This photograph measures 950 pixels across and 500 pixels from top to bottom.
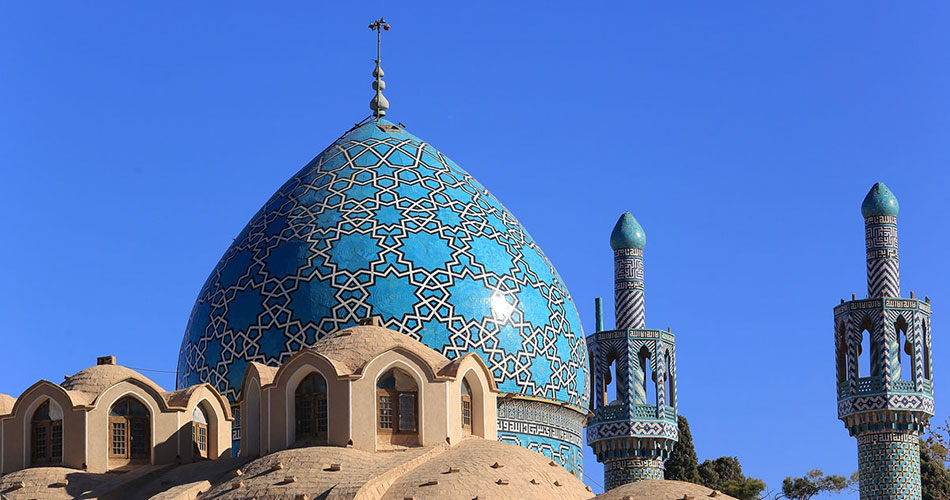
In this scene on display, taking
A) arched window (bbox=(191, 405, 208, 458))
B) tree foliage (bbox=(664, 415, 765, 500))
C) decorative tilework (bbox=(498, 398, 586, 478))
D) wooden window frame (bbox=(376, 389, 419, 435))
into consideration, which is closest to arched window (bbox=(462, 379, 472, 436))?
wooden window frame (bbox=(376, 389, 419, 435))

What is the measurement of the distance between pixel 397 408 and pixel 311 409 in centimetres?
98

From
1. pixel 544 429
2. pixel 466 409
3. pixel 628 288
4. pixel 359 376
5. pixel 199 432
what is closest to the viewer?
pixel 359 376

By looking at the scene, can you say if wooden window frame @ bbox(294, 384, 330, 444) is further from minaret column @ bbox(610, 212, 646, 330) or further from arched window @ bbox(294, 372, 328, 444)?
minaret column @ bbox(610, 212, 646, 330)

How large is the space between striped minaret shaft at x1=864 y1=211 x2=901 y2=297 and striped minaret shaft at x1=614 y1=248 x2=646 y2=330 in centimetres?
360

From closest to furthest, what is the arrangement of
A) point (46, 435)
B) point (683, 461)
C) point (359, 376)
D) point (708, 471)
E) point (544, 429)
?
point (359, 376) < point (46, 435) < point (544, 429) < point (683, 461) < point (708, 471)

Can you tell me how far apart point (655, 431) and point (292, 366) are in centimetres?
842

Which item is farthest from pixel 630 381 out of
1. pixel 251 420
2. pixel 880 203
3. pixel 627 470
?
pixel 251 420

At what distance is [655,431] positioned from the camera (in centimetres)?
2728

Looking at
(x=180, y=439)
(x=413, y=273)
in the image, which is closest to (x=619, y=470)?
(x=413, y=273)

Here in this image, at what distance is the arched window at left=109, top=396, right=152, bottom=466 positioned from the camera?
851 inches

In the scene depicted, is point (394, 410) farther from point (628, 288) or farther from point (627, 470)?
point (628, 288)

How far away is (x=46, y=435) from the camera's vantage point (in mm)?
21672

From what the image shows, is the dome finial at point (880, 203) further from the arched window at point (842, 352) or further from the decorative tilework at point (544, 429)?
the decorative tilework at point (544, 429)

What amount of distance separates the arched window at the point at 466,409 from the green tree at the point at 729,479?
50.1 ft
